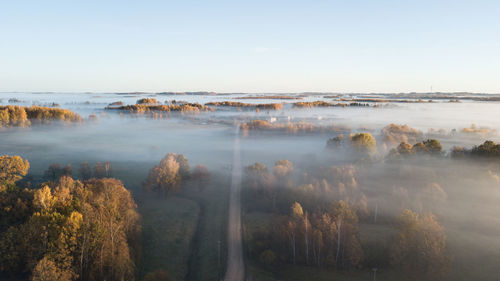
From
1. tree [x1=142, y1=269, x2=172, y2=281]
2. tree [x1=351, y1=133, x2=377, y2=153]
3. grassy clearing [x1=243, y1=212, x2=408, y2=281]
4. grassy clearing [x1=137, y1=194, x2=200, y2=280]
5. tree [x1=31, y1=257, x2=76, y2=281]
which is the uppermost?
tree [x1=351, y1=133, x2=377, y2=153]

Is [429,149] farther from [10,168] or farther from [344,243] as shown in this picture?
[10,168]

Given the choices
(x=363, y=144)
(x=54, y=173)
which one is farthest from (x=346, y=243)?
(x=363, y=144)

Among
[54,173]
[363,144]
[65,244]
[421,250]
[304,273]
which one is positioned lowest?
[304,273]

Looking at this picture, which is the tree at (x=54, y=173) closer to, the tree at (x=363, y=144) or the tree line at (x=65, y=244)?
the tree line at (x=65, y=244)

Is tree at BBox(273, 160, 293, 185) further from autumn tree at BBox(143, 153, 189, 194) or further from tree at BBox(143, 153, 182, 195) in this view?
tree at BBox(143, 153, 182, 195)

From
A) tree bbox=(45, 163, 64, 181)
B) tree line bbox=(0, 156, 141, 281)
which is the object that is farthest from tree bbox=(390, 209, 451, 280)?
tree bbox=(45, 163, 64, 181)

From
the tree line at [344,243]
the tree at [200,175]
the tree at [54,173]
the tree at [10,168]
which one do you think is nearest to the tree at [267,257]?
the tree line at [344,243]

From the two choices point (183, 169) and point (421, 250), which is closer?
point (421, 250)

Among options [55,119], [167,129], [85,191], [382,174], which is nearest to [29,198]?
[85,191]

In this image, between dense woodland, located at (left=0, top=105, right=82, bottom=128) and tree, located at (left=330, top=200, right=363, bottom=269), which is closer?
tree, located at (left=330, top=200, right=363, bottom=269)

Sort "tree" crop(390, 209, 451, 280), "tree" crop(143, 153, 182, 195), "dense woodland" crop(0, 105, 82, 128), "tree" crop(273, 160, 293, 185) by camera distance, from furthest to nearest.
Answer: "dense woodland" crop(0, 105, 82, 128) → "tree" crop(273, 160, 293, 185) → "tree" crop(143, 153, 182, 195) → "tree" crop(390, 209, 451, 280)
